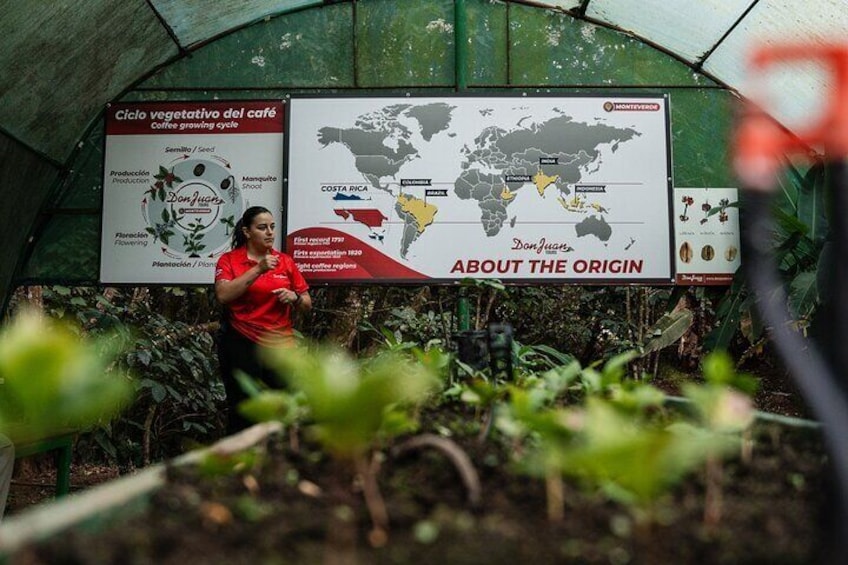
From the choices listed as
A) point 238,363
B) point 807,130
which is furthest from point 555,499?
point 238,363

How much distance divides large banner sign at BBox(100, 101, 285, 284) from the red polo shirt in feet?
3.08

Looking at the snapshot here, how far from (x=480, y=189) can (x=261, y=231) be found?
4.60 feet

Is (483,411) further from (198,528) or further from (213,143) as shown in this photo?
(213,143)

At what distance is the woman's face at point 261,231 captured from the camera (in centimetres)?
350

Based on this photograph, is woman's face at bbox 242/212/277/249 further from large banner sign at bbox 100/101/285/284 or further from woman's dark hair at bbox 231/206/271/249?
large banner sign at bbox 100/101/285/284

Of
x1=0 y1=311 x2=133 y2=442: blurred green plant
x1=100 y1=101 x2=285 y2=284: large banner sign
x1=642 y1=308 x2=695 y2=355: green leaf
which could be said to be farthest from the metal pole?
x1=0 y1=311 x2=133 y2=442: blurred green plant

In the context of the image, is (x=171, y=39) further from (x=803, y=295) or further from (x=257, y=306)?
(x=803, y=295)

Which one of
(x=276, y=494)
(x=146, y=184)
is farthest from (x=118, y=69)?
(x=276, y=494)

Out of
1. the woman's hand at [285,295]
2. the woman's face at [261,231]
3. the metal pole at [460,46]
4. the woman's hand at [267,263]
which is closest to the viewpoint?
the woman's hand at [267,263]

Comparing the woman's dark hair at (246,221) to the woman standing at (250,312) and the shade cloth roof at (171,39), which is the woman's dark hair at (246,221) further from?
the shade cloth roof at (171,39)

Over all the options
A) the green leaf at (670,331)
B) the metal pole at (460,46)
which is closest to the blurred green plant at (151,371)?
the metal pole at (460,46)

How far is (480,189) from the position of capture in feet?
14.3

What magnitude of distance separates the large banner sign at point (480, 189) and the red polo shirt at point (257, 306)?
837 mm

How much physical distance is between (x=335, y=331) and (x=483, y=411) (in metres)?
4.71
